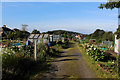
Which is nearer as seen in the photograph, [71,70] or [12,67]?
[12,67]

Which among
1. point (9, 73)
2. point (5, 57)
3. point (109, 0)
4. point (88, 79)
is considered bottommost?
point (88, 79)

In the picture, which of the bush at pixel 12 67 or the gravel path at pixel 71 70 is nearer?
the bush at pixel 12 67

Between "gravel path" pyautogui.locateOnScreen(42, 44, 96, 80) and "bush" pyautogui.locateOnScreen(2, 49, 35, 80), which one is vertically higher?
"bush" pyautogui.locateOnScreen(2, 49, 35, 80)

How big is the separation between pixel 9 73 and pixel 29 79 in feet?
2.66

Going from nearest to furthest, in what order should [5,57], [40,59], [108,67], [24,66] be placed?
1. [5,57]
2. [24,66]
3. [108,67]
4. [40,59]

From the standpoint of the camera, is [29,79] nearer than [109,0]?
Yes

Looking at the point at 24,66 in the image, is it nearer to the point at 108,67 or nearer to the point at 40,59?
the point at 40,59

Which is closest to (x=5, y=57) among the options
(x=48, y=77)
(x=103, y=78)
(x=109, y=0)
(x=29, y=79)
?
(x=29, y=79)

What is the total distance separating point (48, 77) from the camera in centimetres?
490

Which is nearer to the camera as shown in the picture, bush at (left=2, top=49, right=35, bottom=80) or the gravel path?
bush at (left=2, top=49, right=35, bottom=80)

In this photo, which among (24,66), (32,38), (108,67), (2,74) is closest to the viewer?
(2,74)

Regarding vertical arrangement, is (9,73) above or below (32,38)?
below

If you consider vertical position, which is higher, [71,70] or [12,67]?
[12,67]

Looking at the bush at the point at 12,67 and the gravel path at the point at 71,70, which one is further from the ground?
the bush at the point at 12,67
